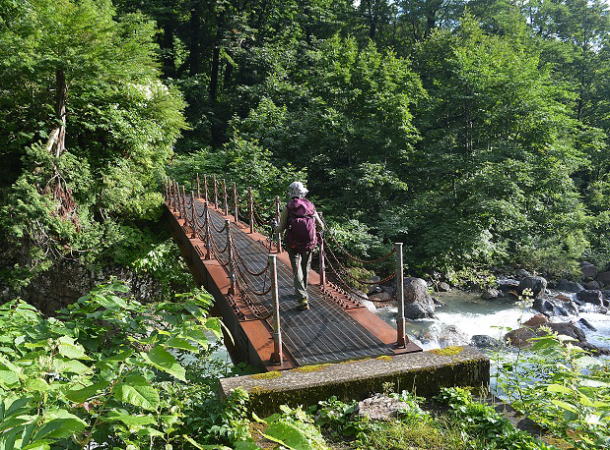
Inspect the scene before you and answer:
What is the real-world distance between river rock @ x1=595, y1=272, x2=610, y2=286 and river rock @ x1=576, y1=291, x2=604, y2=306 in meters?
2.83

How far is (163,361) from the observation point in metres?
2.05

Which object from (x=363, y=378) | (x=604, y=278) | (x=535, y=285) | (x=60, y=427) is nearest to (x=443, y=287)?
(x=535, y=285)

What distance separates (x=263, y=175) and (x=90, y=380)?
1509 centimetres

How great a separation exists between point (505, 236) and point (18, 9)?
1807 centimetres

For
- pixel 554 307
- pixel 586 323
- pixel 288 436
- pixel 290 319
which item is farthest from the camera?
pixel 554 307

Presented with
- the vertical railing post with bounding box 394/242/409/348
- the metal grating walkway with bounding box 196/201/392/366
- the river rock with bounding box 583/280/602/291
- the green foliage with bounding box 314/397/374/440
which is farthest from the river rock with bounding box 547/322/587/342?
the green foliage with bounding box 314/397/374/440

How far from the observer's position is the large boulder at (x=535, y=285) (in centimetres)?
1525

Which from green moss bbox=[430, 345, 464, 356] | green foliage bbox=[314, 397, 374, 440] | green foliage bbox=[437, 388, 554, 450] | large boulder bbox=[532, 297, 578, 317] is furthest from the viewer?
large boulder bbox=[532, 297, 578, 317]

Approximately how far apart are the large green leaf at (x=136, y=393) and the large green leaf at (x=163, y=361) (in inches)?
4.6

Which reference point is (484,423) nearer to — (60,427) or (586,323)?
(60,427)

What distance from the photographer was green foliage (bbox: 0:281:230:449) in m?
1.56

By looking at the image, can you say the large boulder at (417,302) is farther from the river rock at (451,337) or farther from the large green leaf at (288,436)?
the large green leaf at (288,436)

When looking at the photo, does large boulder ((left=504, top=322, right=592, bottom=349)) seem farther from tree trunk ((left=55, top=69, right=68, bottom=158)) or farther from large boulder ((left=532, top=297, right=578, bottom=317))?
tree trunk ((left=55, top=69, right=68, bottom=158))

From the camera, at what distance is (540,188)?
1753 cm
